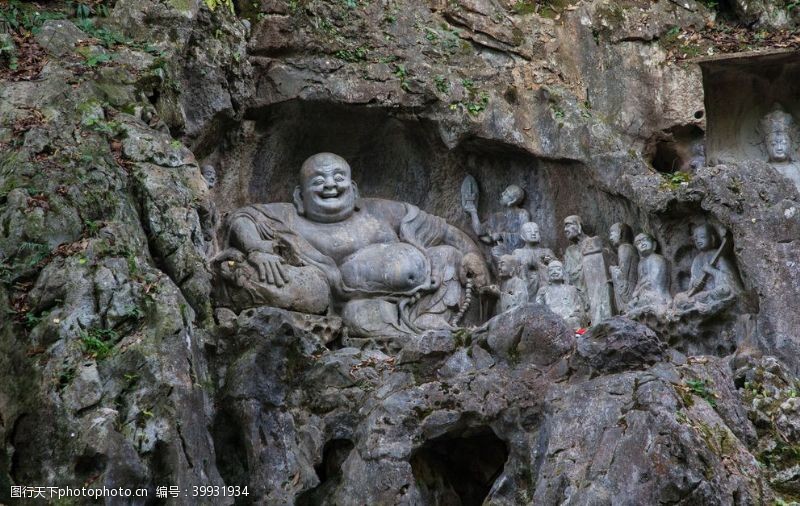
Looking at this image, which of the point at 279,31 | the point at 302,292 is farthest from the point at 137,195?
the point at 279,31

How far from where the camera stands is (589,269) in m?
20.6

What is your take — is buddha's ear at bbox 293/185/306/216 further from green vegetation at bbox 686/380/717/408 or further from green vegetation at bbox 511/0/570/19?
green vegetation at bbox 686/380/717/408

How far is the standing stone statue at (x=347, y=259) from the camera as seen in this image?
64.8ft

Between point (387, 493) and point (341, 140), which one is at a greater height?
point (341, 140)

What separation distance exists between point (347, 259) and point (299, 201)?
101cm

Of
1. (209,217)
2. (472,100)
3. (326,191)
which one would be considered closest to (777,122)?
(472,100)

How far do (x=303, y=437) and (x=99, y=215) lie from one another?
282 centimetres

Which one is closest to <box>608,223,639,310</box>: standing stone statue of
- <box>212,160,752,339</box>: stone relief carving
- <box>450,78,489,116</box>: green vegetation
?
<box>212,160,752,339</box>: stone relief carving

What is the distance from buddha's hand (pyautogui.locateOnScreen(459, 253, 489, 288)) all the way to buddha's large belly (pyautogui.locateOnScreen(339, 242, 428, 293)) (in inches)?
18.8

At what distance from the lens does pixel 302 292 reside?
19.7 m

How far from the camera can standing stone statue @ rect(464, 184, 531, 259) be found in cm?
2133

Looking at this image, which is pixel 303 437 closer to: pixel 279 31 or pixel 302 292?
pixel 302 292

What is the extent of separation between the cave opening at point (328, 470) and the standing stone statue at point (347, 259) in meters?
2.31

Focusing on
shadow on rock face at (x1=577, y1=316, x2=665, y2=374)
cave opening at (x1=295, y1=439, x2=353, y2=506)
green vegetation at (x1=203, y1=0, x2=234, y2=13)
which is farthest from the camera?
green vegetation at (x1=203, y1=0, x2=234, y2=13)
